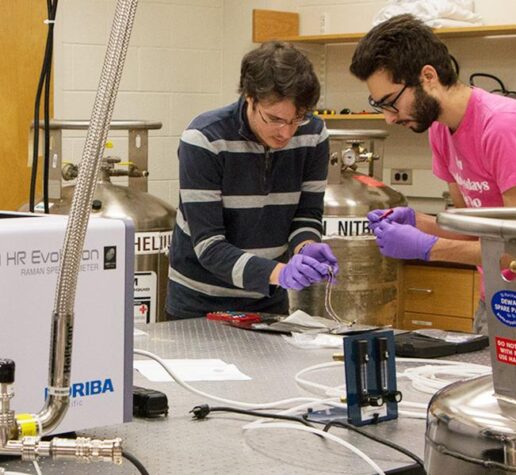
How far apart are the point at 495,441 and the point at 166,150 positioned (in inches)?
148

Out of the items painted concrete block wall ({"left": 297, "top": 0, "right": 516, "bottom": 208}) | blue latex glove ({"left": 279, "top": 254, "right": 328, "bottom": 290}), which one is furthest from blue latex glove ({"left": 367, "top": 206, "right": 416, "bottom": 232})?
painted concrete block wall ({"left": 297, "top": 0, "right": 516, "bottom": 208})

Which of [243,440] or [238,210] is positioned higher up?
[238,210]

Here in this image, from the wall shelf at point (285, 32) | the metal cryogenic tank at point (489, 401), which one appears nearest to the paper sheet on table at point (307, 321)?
the metal cryogenic tank at point (489, 401)

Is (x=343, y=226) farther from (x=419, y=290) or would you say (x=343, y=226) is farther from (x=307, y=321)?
(x=307, y=321)

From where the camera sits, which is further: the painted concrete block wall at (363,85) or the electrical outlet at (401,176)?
the electrical outlet at (401,176)

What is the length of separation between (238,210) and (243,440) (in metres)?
1.01

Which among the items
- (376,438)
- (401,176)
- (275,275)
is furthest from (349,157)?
(376,438)

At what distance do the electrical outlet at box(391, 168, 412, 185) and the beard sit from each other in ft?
6.88

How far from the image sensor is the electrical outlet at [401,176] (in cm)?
438

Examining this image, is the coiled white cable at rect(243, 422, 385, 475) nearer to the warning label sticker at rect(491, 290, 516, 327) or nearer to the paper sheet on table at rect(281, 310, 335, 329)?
the warning label sticker at rect(491, 290, 516, 327)

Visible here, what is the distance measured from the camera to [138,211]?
10.3 feet

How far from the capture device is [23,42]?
3.89m

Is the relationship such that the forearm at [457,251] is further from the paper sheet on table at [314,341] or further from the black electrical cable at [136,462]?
the black electrical cable at [136,462]

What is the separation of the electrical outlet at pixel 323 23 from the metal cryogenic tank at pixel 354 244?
3.98ft
